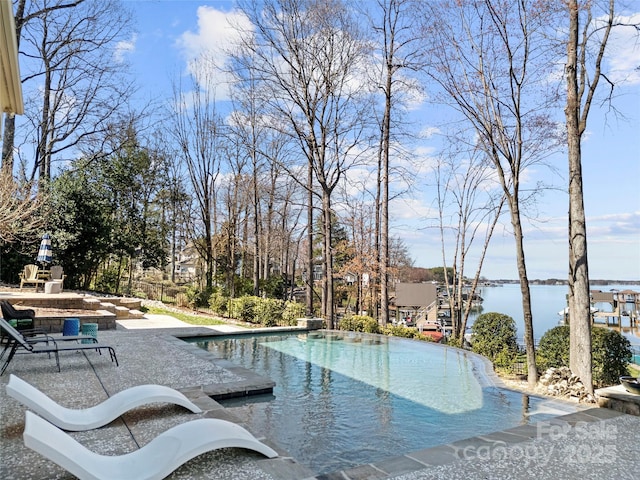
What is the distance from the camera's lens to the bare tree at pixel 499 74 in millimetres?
7484

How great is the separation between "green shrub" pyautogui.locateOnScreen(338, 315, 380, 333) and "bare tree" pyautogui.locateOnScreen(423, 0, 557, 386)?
17.6ft

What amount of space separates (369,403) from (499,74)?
675cm

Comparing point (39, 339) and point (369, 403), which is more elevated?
point (39, 339)

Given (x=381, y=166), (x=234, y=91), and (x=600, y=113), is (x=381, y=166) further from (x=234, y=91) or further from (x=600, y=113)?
(x=600, y=113)

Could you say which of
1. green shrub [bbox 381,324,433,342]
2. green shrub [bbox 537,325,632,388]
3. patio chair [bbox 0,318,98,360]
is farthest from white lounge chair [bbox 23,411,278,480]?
green shrub [bbox 381,324,433,342]

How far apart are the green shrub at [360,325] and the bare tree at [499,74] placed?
5361mm

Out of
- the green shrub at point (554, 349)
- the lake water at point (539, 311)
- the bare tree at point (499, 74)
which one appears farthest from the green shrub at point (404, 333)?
the bare tree at point (499, 74)

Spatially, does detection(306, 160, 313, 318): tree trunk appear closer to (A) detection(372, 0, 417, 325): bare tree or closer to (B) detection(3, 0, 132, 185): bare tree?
(A) detection(372, 0, 417, 325): bare tree

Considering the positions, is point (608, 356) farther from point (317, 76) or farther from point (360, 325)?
point (317, 76)

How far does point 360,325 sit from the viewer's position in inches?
488

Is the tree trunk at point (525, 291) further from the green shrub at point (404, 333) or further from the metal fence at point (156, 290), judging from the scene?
the metal fence at point (156, 290)

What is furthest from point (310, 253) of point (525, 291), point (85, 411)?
point (85, 411)

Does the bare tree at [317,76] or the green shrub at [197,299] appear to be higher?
the bare tree at [317,76]

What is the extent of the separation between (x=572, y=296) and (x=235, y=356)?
6526 millimetres
